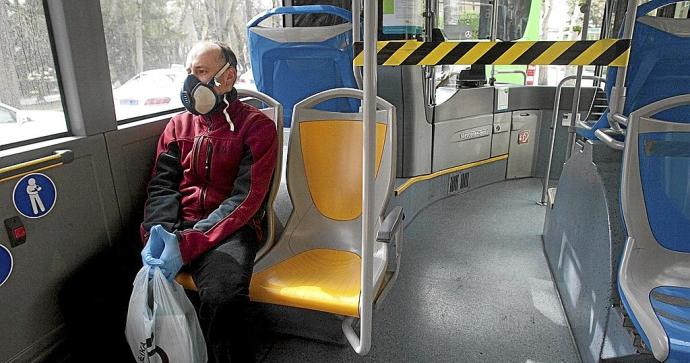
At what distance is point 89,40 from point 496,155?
340 centimetres

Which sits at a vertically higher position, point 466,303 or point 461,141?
point 461,141

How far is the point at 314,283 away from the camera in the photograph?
1.68 m

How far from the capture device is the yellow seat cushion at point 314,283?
5.11ft

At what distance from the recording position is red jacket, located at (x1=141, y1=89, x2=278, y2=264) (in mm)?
1783

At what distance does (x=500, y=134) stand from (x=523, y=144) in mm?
315

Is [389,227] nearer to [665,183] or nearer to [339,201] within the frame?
[339,201]

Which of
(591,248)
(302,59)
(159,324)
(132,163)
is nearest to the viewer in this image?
(159,324)

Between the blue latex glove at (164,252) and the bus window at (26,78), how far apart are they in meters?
0.59

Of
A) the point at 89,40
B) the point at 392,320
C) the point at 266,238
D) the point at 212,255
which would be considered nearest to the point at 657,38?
the point at 392,320

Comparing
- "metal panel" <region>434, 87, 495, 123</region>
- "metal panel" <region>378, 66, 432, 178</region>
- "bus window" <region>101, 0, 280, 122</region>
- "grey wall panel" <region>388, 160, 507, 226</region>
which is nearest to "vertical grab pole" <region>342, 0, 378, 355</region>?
"bus window" <region>101, 0, 280, 122</region>

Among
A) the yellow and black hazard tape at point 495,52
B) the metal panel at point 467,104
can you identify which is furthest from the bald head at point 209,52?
the metal panel at point 467,104

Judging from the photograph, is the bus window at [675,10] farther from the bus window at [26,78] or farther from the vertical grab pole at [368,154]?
the bus window at [26,78]

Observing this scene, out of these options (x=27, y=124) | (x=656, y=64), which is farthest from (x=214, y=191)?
(x=656, y=64)

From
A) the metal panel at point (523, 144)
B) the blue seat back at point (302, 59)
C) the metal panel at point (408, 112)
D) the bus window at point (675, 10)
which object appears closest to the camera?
the blue seat back at point (302, 59)
